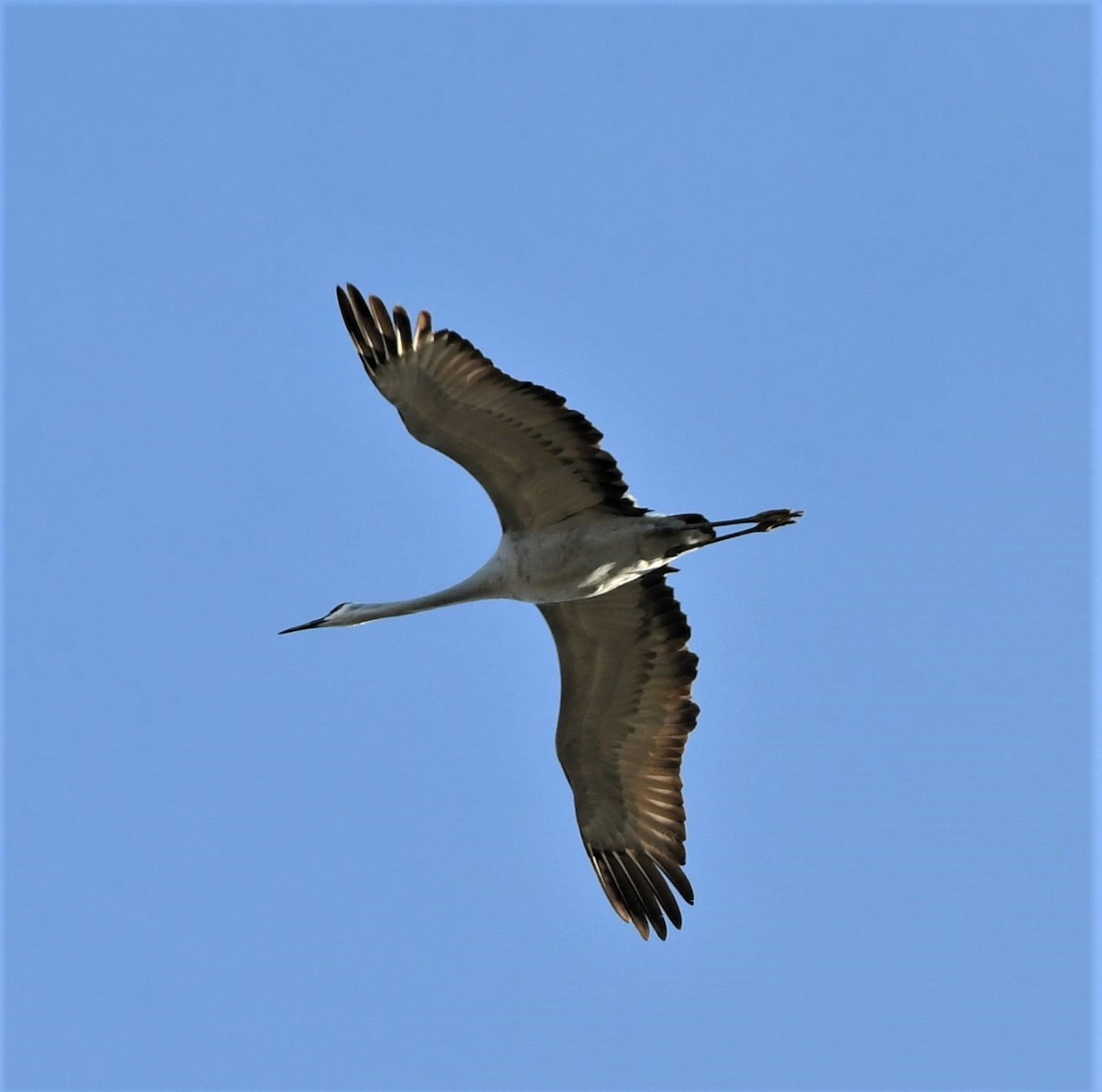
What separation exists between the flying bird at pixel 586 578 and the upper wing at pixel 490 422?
0.04 feet

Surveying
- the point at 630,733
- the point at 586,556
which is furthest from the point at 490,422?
the point at 630,733

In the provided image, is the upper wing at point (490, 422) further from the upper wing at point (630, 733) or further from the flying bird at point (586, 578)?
the upper wing at point (630, 733)

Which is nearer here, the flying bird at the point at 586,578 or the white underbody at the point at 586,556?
the flying bird at the point at 586,578

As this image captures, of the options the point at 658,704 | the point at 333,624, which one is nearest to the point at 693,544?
the point at 658,704

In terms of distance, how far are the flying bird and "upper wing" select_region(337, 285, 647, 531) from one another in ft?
0.04

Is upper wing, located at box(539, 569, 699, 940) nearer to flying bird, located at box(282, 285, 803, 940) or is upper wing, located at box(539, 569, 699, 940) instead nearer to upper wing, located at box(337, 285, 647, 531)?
flying bird, located at box(282, 285, 803, 940)

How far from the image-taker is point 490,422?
1866 cm

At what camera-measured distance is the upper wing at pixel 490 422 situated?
59.8 feet

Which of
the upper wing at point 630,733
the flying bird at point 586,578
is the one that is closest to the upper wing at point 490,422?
the flying bird at point 586,578

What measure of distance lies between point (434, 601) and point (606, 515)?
191 cm

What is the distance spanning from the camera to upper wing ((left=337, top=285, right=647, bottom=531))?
718 inches

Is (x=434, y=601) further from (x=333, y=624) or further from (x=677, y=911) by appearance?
(x=677, y=911)

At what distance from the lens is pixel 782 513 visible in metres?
19.7

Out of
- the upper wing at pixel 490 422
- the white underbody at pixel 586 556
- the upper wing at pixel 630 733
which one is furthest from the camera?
the upper wing at pixel 630 733
